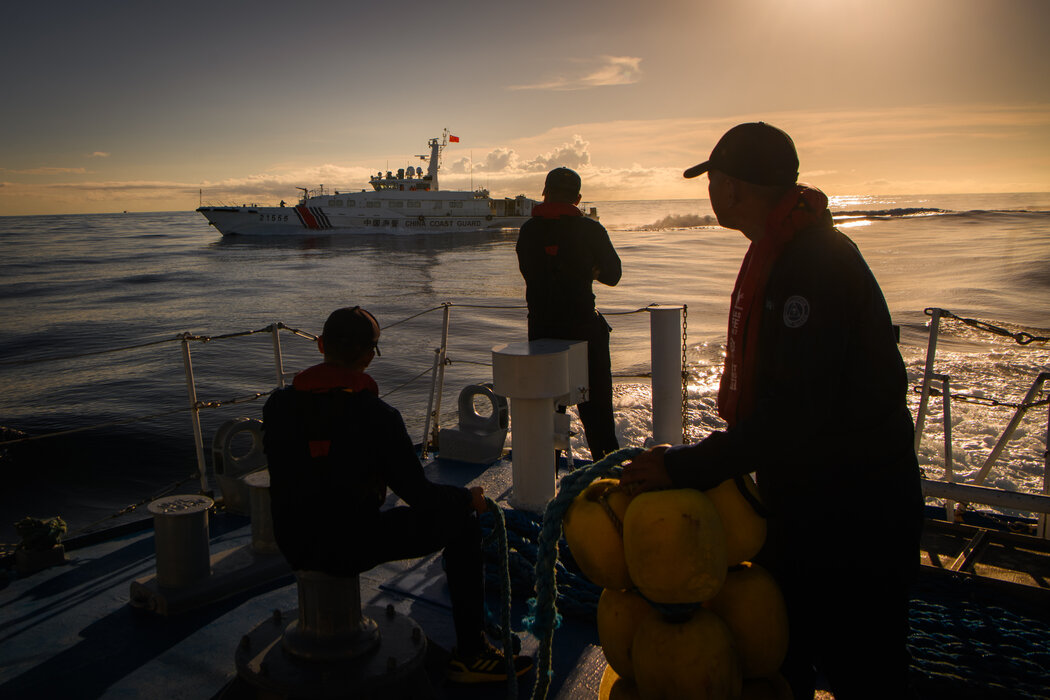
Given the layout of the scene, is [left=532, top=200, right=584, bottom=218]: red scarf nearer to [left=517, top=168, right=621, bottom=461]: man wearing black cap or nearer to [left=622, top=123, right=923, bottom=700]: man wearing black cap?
[left=517, top=168, right=621, bottom=461]: man wearing black cap

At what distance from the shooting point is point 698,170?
1617mm

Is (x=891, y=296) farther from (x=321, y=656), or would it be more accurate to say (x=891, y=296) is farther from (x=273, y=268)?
(x=273, y=268)

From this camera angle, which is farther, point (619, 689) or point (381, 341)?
point (381, 341)

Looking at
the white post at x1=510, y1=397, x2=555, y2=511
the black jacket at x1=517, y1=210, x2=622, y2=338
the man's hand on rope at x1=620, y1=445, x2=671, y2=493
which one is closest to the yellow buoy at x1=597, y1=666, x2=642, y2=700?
the man's hand on rope at x1=620, y1=445, x2=671, y2=493

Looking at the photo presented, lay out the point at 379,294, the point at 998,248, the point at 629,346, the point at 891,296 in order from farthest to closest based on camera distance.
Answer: the point at 998,248 < the point at 379,294 < the point at 891,296 < the point at 629,346

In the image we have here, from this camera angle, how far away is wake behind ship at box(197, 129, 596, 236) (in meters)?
53.3

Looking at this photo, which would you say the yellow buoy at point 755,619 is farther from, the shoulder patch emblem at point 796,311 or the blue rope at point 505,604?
the blue rope at point 505,604

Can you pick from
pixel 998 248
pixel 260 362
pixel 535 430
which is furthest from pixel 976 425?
pixel 998 248

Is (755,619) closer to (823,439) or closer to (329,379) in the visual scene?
(823,439)

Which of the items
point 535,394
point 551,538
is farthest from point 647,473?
point 535,394

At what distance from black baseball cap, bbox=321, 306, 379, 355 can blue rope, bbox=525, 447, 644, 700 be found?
2.32 feet

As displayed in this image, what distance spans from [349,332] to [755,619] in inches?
48.8

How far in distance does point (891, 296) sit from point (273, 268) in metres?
28.8

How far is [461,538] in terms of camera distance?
2.14 m
